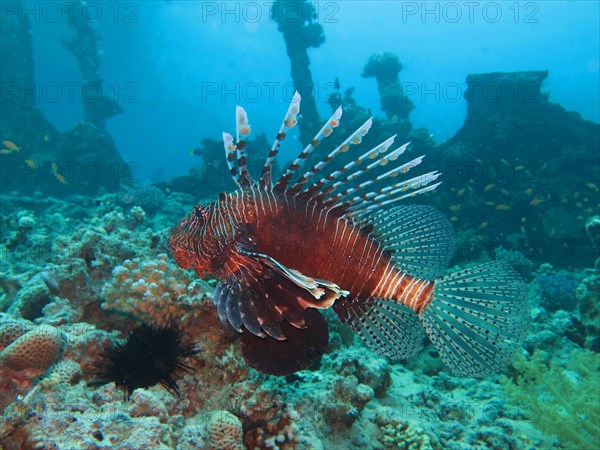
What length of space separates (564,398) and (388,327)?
2.89m

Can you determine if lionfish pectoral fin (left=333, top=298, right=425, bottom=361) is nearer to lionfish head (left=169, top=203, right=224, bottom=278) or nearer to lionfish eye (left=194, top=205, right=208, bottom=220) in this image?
lionfish head (left=169, top=203, right=224, bottom=278)

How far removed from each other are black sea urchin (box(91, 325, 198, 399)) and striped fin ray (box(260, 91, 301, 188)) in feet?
4.28

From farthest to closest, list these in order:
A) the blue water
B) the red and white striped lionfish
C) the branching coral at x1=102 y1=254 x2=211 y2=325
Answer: the blue water < the branching coral at x1=102 y1=254 x2=211 y2=325 < the red and white striped lionfish

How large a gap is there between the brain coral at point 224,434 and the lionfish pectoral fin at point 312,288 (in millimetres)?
866

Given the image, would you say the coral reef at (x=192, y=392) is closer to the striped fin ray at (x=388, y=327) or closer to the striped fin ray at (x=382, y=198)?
the striped fin ray at (x=388, y=327)

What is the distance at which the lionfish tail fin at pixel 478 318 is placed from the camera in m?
2.54

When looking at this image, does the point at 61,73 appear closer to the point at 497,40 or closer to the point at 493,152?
the point at 493,152

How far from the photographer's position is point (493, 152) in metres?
13.3

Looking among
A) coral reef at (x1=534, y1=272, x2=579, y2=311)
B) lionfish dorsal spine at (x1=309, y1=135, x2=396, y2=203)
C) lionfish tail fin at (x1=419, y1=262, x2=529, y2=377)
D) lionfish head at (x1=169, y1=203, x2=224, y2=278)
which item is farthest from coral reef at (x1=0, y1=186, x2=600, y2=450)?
coral reef at (x1=534, y1=272, x2=579, y2=311)

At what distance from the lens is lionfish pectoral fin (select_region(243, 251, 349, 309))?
169cm

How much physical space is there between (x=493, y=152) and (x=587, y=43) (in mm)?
136246

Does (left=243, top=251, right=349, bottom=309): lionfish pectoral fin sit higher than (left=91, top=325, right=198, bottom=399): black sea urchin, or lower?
higher

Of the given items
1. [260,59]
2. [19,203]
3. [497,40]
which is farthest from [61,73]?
[497,40]

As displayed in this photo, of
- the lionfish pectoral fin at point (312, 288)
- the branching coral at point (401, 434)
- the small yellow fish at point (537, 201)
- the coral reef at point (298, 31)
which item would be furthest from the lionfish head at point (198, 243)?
the coral reef at point (298, 31)
